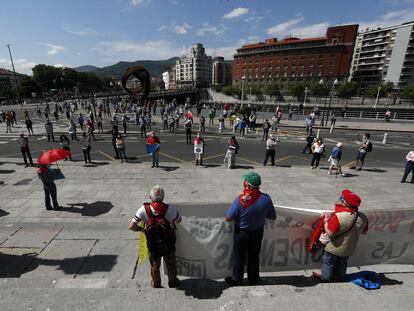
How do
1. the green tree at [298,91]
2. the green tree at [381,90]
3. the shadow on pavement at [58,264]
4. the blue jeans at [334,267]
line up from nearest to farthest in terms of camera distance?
1. the blue jeans at [334,267]
2. the shadow on pavement at [58,264]
3. the green tree at [381,90]
4. the green tree at [298,91]

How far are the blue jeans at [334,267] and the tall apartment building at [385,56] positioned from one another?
112 metres

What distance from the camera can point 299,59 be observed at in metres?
101

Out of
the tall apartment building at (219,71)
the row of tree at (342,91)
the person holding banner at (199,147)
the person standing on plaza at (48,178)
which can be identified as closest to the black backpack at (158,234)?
the person standing on plaza at (48,178)

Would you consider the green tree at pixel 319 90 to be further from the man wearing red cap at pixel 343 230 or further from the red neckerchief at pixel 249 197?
the red neckerchief at pixel 249 197

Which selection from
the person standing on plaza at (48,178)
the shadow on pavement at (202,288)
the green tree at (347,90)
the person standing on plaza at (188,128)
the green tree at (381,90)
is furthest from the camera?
the green tree at (347,90)

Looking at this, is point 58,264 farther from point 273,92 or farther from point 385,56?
point 385,56

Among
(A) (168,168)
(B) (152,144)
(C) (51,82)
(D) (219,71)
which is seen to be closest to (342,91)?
(A) (168,168)

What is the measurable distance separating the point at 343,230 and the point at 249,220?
4.18ft

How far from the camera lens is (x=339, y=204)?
3359 mm

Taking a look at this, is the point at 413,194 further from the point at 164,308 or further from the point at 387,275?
the point at 164,308

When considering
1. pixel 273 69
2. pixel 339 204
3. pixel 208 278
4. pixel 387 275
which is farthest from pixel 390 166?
pixel 273 69

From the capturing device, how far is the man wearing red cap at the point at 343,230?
126 inches

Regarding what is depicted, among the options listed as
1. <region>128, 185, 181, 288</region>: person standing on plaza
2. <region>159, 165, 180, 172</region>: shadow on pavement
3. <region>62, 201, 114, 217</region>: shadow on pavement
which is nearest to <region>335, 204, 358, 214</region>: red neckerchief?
<region>128, 185, 181, 288</region>: person standing on plaza

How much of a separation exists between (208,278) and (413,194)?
884cm
